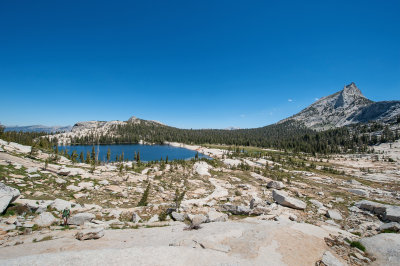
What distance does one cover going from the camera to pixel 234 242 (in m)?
9.30

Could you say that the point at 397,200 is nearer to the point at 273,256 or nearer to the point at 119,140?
the point at 273,256

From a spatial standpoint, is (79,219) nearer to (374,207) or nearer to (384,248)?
(384,248)

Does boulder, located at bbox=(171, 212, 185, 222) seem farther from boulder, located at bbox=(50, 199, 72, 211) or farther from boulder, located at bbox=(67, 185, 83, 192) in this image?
boulder, located at bbox=(67, 185, 83, 192)

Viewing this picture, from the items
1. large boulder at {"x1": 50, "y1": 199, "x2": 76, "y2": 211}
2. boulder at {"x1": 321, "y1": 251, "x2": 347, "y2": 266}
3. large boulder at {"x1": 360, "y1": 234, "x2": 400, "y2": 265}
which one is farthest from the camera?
large boulder at {"x1": 50, "y1": 199, "x2": 76, "y2": 211}

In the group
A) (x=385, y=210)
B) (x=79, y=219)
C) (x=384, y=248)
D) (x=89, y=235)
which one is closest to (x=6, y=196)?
(x=79, y=219)

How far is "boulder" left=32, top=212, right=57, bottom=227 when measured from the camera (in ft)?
37.7

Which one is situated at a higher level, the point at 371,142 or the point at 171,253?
the point at 371,142

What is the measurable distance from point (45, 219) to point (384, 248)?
71.5 ft

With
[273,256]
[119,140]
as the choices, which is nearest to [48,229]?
[273,256]

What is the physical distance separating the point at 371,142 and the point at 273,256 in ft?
557

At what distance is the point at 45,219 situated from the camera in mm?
11844

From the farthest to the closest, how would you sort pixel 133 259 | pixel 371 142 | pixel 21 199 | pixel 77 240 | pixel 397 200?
pixel 371 142 < pixel 397 200 < pixel 21 199 < pixel 77 240 < pixel 133 259

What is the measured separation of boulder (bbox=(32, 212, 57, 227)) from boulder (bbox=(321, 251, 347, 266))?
17226 mm

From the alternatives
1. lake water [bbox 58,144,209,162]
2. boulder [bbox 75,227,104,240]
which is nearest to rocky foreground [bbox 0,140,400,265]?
boulder [bbox 75,227,104,240]
